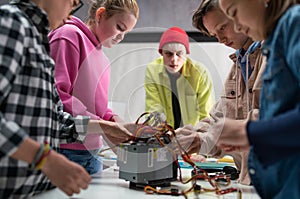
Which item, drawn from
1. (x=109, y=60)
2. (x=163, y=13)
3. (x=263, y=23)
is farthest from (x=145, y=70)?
(x=163, y=13)

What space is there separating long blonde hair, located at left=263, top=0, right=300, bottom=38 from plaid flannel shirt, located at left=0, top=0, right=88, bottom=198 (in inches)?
17.7

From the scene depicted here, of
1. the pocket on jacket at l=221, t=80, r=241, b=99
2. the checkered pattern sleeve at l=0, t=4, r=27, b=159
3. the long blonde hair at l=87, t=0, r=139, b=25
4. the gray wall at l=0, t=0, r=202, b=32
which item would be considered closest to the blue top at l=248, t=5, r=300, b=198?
the checkered pattern sleeve at l=0, t=4, r=27, b=159

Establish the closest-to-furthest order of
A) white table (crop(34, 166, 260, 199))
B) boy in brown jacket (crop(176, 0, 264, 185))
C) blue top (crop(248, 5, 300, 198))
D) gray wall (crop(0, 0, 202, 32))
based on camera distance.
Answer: blue top (crop(248, 5, 300, 198)) < white table (crop(34, 166, 260, 199)) < boy in brown jacket (crop(176, 0, 264, 185)) < gray wall (crop(0, 0, 202, 32))

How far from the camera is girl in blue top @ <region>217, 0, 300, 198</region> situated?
0.53 meters

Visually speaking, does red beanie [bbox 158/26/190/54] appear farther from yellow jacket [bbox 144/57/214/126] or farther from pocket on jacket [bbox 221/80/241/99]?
pocket on jacket [bbox 221/80/241/99]

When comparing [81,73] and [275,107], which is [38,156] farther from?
[81,73]

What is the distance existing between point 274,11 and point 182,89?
Result: 0.62 m

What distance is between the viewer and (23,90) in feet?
2.20

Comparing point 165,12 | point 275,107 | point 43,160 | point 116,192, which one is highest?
point 165,12

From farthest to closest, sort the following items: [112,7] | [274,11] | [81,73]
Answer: [112,7] < [81,73] < [274,11]

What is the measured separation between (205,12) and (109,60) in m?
0.39

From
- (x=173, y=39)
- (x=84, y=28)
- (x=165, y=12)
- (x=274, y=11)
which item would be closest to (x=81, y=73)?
(x=84, y=28)

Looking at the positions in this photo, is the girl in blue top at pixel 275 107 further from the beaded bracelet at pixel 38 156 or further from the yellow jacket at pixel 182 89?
the yellow jacket at pixel 182 89

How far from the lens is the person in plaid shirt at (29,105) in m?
0.59
